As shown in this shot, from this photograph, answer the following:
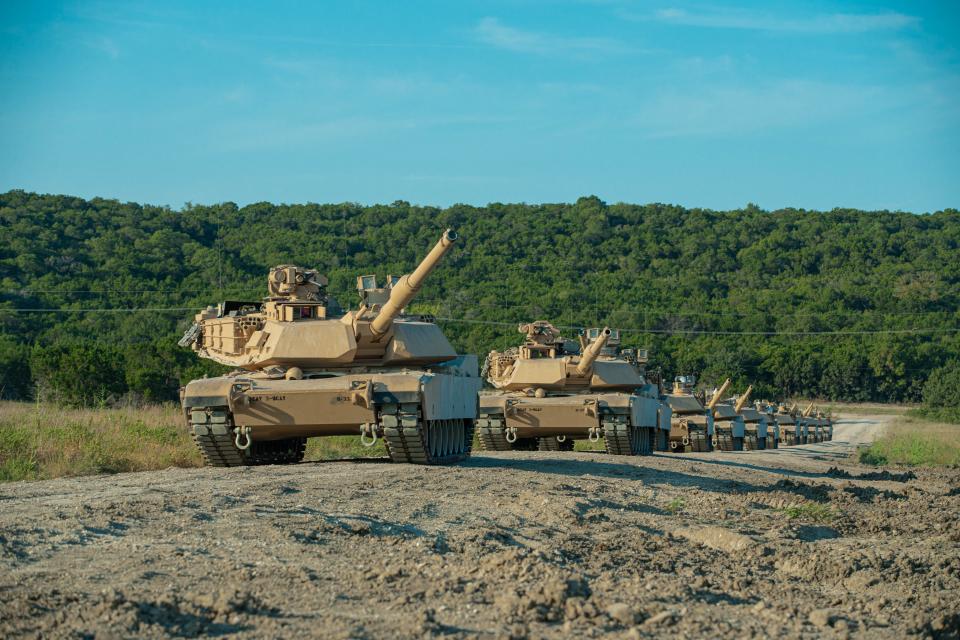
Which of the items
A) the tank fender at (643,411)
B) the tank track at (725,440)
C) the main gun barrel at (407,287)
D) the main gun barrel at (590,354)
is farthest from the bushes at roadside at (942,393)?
the main gun barrel at (407,287)

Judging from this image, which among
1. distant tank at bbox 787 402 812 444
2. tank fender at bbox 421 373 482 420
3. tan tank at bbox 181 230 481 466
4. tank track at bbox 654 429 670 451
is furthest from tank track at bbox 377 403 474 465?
distant tank at bbox 787 402 812 444

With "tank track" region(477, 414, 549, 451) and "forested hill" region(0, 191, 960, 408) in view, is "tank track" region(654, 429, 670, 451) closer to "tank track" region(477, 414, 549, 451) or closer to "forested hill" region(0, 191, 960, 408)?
"tank track" region(477, 414, 549, 451)

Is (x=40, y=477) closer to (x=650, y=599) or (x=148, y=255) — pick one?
(x=650, y=599)

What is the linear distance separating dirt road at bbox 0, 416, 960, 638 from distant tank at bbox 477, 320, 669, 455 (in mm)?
9585

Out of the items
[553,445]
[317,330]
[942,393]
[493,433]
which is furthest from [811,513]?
[942,393]

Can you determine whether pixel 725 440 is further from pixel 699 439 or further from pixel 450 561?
pixel 450 561

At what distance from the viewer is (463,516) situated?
10898 millimetres

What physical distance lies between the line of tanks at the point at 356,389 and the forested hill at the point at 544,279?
15190mm

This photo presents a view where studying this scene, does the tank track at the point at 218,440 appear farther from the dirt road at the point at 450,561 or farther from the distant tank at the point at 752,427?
the distant tank at the point at 752,427

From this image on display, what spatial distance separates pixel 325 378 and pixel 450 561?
29.5 feet

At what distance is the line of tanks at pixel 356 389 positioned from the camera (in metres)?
15.8

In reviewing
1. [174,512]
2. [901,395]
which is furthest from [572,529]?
[901,395]

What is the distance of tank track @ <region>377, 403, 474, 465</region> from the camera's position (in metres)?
15.7

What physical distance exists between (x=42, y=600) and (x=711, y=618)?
3.42 meters
